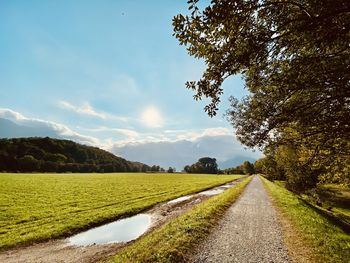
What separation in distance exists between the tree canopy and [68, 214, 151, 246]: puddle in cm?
998

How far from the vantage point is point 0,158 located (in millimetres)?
124562

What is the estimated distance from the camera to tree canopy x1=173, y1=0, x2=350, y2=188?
593 cm

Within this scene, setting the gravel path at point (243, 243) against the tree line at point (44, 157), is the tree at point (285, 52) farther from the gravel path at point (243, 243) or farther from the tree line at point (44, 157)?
the tree line at point (44, 157)

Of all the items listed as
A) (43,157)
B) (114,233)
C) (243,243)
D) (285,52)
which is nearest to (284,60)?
(285,52)

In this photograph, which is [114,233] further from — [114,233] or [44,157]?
[44,157]

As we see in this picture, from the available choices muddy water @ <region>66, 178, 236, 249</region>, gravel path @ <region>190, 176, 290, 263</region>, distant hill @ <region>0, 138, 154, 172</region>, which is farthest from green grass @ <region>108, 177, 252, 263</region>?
distant hill @ <region>0, 138, 154, 172</region>

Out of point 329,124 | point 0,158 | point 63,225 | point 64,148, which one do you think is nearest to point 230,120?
point 329,124

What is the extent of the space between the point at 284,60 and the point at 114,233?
15358 mm

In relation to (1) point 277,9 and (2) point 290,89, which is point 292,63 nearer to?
(2) point 290,89

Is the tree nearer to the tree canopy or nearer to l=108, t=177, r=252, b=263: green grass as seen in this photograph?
the tree canopy

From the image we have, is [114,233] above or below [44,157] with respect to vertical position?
below

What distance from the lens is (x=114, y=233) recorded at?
17812mm

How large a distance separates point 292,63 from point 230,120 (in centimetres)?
900

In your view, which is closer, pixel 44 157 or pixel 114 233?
pixel 114 233
